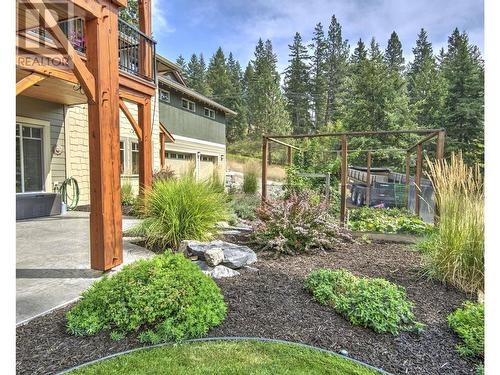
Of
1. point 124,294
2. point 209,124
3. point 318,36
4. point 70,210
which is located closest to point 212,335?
point 124,294

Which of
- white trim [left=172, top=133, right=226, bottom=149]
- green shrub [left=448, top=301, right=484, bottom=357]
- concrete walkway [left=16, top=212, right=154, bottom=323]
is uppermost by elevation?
white trim [left=172, top=133, right=226, bottom=149]

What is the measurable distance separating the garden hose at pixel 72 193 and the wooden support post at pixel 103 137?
5215 mm

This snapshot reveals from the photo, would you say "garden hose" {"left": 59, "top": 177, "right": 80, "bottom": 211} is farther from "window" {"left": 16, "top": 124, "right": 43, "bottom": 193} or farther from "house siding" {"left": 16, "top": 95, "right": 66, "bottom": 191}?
"window" {"left": 16, "top": 124, "right": 43, "bottom": 193}

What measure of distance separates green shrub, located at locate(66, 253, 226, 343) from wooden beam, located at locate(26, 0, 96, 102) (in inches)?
80.1

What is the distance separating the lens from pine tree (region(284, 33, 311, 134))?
37562 mm

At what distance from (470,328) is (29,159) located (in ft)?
27.7

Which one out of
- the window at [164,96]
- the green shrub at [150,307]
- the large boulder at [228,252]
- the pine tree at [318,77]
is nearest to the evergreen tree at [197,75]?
the pine tree at [318,77]

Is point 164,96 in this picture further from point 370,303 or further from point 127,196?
point 370,303

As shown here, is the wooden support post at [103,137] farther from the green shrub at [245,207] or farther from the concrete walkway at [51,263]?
the green shrub at [245,207]

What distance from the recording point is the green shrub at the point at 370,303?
2.36 m

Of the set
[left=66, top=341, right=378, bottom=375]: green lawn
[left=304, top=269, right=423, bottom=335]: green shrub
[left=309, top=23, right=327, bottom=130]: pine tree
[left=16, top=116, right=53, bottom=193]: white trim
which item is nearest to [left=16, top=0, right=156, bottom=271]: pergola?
[left=66, top=341, right=378, bottom=375]: green lawn

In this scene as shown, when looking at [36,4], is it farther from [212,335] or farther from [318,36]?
[318,36]

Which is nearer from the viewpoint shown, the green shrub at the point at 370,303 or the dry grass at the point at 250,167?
the green shrub at the point at 370,303

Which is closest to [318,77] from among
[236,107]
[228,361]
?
[236,107]
